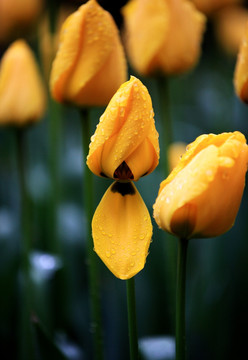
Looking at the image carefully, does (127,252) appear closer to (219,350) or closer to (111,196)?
(111,196)

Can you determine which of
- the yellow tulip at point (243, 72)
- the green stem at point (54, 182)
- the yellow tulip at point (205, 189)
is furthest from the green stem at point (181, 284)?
the green stem at point (54, 182)

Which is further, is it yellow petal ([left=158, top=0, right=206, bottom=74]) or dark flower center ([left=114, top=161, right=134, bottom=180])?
yellow petal ([left=158, top=0, right=206, bottom=74])

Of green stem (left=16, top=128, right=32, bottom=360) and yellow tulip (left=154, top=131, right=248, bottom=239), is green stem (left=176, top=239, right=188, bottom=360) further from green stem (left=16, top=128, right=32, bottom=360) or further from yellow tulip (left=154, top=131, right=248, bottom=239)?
green stem (left=16, top=128, right=32, bottom=360)

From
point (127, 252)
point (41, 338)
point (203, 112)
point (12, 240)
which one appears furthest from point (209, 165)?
point (203, 112)

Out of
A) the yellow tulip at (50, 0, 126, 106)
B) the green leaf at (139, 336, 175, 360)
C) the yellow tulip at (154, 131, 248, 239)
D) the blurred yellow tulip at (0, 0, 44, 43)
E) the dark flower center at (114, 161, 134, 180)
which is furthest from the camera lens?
the blurred yellow tulip at (0, 0, 44, 43)

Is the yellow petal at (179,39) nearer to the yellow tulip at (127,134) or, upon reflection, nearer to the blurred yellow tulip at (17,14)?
the yellow tulip at (127,134)

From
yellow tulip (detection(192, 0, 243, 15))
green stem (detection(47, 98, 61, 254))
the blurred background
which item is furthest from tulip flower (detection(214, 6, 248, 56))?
green stem (detection(47, 98, 61, 254))

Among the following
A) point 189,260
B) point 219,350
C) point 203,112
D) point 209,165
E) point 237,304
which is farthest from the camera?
point 203,112
